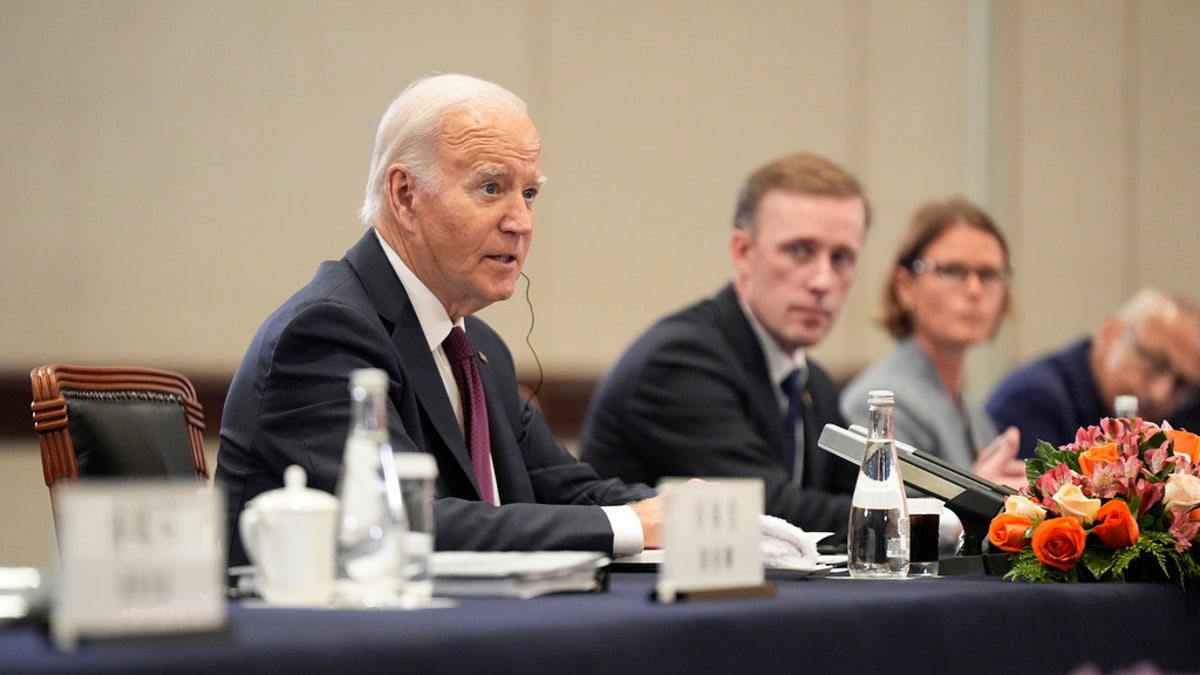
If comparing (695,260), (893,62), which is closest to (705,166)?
(695,260)

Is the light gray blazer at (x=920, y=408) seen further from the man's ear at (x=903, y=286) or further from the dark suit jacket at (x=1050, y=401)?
the dark suit jacket at (x=1050, y=401)

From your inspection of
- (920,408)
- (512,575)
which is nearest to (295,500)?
(512,575)

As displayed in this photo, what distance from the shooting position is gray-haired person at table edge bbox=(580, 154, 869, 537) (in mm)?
3400

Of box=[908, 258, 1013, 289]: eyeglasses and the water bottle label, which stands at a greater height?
box=[908, 258, 1013, 289]: eyeglasses

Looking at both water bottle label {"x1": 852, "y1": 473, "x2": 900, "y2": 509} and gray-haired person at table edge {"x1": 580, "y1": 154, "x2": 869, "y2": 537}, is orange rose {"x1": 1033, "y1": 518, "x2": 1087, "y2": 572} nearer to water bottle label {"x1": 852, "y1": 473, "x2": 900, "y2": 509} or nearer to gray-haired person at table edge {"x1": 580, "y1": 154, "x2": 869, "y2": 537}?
water bottle label {"x1": 852, "y1": 473, "x2": 900, "y2": 509}

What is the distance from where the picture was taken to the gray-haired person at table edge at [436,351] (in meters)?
2.00

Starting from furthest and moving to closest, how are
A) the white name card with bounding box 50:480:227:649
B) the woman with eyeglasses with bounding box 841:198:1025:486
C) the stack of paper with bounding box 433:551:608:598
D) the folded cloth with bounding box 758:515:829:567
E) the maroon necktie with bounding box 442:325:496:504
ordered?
the woman with eyeglasses with bounding box 841:198:1025:486, the maroon necktie with bounding box 442:325:496:504, the folded cloth with bounding box 758:515:829:567, the stack of paper with bounding box 433:551:608:598, the white name card with bounding box 50:480:227:649

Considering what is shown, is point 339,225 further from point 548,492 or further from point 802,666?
point 802,666

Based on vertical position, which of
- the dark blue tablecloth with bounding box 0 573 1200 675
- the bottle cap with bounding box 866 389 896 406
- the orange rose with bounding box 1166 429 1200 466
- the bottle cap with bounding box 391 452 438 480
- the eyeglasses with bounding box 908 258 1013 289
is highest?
the eyeglasses with bounding box 908 258 1013 289

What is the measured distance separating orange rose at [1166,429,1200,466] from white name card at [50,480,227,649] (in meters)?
1.42

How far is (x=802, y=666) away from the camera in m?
1.44

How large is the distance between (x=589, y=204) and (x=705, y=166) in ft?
1.91

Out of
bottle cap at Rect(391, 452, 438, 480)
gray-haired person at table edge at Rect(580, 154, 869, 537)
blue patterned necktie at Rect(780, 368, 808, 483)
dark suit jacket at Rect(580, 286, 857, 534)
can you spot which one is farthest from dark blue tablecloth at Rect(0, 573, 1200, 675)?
blue patterned necktie at Rect(780, 368, 808, 483)

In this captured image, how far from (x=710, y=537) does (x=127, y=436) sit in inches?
45.1
